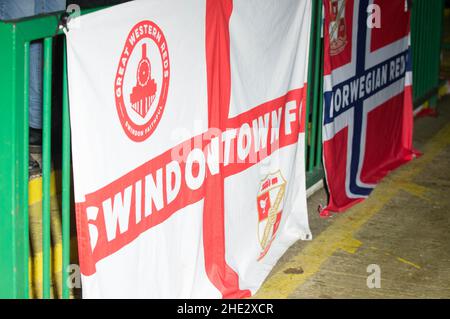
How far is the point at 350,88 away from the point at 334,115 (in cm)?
31

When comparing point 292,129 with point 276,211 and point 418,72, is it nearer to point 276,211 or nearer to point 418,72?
point 276,211

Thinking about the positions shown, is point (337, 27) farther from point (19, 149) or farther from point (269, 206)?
point (19, 149)

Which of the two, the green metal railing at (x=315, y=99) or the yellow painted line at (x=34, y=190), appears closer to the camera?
the yellow painted line at (x=34, y=190)

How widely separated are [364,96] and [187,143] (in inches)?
104

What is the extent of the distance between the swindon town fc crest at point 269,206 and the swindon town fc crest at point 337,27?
3.39 ft

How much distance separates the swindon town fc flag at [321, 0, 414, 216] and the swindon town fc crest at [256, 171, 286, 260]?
0.75m

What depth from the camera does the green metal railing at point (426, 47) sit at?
805cm

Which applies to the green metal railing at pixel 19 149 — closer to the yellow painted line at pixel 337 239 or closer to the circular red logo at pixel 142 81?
the circular red logo at pixel 142 81

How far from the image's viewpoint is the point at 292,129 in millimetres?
5418

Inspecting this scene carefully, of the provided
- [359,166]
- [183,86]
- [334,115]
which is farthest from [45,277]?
[359,166]

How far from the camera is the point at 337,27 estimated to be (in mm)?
5926

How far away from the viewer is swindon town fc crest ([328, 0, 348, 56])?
5.82m

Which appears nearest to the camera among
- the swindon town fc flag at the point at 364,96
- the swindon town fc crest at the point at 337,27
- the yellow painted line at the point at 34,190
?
the yellow painted line at the point at 34,190

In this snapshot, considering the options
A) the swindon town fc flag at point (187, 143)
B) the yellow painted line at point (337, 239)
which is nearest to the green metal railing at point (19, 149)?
the swindon town fc flag at point (187, 143)
